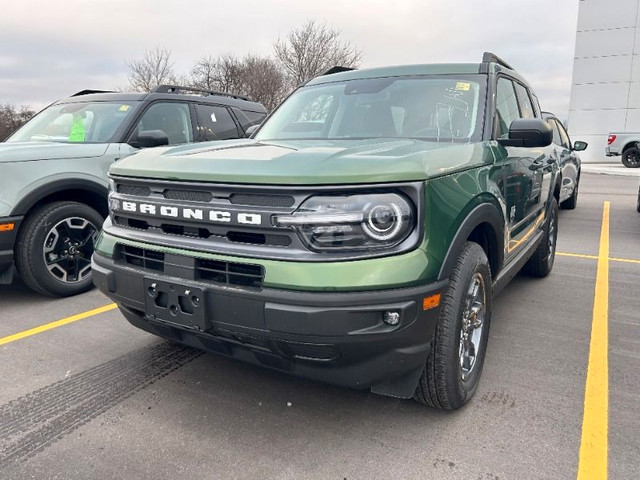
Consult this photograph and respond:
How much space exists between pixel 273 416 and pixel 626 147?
2236 centimetres

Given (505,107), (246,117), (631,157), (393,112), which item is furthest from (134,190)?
(631,157)

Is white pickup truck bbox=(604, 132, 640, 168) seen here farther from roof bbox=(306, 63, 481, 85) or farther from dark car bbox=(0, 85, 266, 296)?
roof bbox=(306, 63, 481, 85)

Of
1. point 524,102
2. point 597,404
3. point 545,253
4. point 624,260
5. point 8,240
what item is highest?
point 524,102

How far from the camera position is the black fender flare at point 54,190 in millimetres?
4215

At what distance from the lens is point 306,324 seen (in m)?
2.04

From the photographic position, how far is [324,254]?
209 centimetres

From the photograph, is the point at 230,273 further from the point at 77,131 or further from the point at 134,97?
the point at 134,97

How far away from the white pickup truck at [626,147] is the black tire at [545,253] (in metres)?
18.3

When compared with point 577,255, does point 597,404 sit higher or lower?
higher

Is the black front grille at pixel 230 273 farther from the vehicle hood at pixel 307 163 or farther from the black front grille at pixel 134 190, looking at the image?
the black front grille at pixel 134 190

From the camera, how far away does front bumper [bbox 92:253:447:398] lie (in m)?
2.04

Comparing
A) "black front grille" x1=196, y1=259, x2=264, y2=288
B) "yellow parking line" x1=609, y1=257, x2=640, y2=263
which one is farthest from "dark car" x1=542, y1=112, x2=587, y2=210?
"black front grille" x1=196, y1=259, x2=264, y2=288

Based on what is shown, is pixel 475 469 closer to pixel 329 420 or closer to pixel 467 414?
pixel 467 414

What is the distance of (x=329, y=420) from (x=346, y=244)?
3.52 ft
